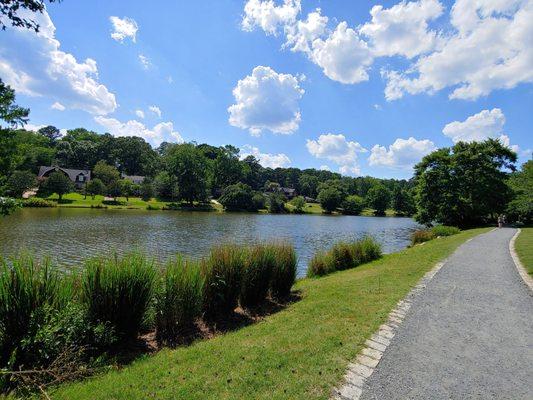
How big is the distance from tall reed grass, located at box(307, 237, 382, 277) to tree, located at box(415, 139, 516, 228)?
2792cm

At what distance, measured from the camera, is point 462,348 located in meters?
5.38

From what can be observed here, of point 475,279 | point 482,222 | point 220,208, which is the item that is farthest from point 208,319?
point 220,208

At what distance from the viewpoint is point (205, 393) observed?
3979 mm

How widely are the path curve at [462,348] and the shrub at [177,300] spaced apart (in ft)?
13.9

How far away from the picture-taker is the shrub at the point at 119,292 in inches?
231

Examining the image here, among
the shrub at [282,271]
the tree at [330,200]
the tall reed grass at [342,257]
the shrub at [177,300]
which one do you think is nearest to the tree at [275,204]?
the tree at [330,200]

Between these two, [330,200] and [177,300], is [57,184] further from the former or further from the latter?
[330,200]

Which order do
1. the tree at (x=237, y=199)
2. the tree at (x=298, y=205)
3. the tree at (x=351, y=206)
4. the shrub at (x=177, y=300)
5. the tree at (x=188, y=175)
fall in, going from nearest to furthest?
the shrub at (x=177, y=300) → the tree at (x=188, y=175) → the tree at (x=237, y=199) → the tree at (x=298, y=205) → the tree at (x=351, y=206)

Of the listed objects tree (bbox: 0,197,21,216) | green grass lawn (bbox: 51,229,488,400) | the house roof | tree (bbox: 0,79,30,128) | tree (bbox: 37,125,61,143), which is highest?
tree (bbox: 37,125,61,143)

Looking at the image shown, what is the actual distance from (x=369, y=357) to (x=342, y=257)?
11.5m

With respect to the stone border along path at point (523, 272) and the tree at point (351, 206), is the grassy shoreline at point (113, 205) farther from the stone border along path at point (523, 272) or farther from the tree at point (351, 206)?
the stone border along path at point (523, 272)

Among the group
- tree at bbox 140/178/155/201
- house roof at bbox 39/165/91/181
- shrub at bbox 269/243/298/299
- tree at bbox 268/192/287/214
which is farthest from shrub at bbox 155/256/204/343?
house roof at bbox 39/165/91/181

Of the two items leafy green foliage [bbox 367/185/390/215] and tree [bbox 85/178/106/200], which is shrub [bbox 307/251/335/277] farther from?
leafy green foliage [bbox 367/185/390/215]

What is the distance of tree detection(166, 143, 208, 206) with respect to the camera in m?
74.9
